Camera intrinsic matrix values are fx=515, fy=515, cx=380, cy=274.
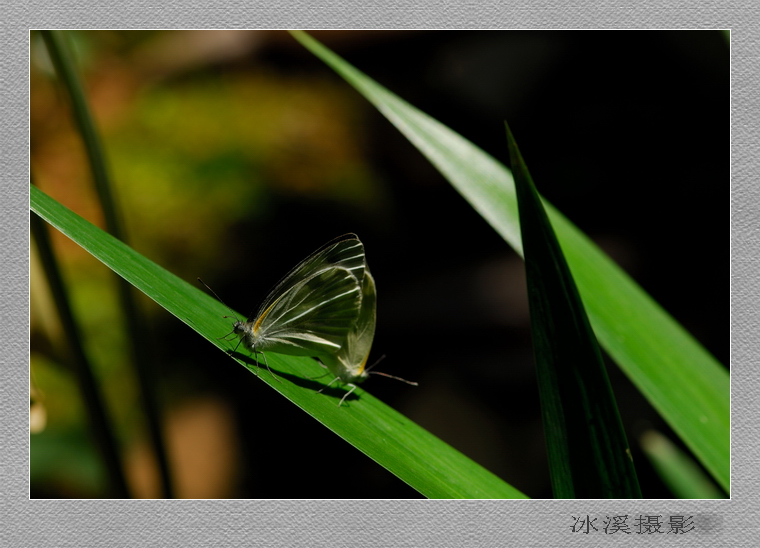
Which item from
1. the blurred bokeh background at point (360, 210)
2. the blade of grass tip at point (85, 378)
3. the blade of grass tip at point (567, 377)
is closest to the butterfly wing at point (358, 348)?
the blade of grass tip at point (567, 377)

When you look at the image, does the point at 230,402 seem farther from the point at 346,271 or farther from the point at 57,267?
the point at 346,271

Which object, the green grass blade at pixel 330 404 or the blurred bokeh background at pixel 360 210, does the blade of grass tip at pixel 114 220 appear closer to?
the green grass blade at pixel 330 404

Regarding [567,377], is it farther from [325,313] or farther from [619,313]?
[325,313]

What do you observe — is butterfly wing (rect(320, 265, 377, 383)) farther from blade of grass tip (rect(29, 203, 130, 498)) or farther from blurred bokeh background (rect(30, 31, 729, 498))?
blurred bokeh background (rect(30, 31, 729, 498))

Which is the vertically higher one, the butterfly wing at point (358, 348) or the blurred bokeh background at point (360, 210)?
the blurred bokeh background at point (360, 210)

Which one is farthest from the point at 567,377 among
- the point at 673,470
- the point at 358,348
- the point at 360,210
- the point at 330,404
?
the point at 360,210

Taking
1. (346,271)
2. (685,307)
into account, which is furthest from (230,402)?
(685,307)
